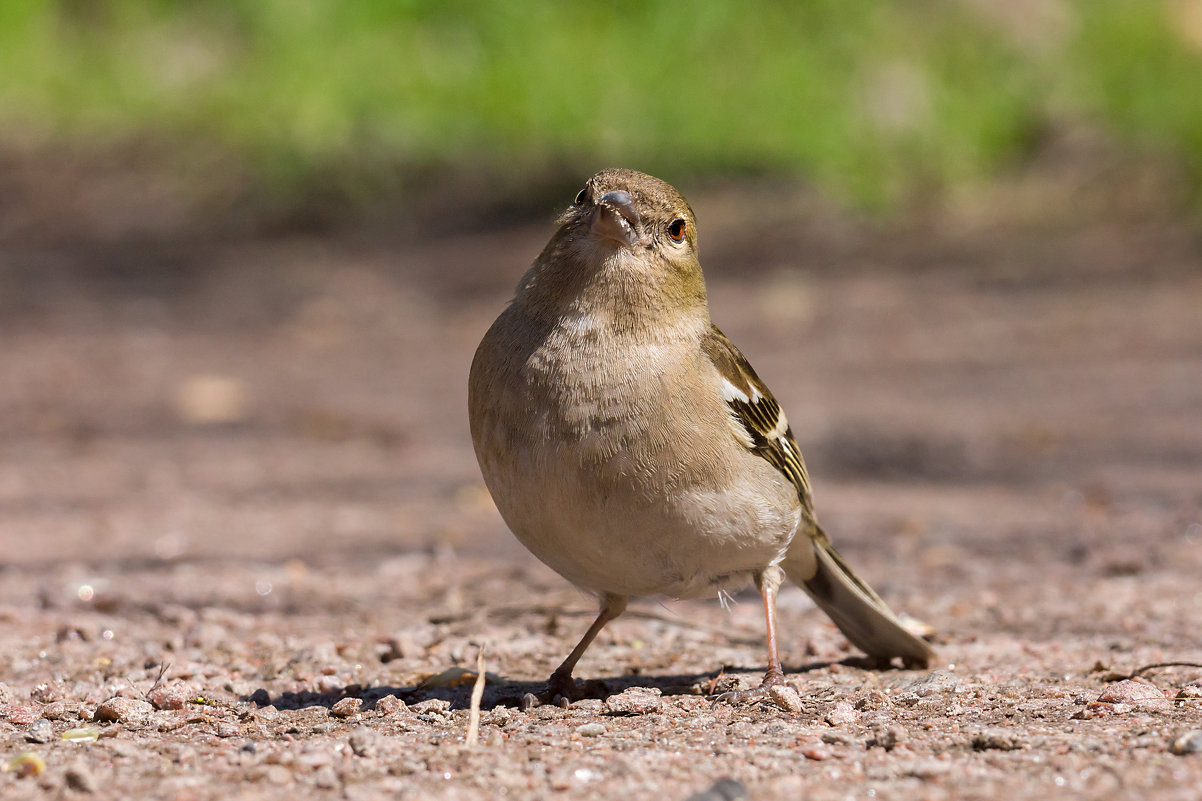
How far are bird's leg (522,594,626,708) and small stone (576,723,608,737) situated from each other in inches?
14.8

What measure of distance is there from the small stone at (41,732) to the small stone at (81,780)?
545 millimetres

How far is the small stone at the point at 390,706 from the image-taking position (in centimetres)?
380

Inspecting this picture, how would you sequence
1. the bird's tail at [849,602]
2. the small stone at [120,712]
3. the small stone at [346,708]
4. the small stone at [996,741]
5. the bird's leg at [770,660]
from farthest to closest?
1. the bird's tail at [849,602]
2. the bird's leg at [770,660]
3. the small stone at [346,708]
4. the small stone at [120,712]
5. the small stone at [996,741]

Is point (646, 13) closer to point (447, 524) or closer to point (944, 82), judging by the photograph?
point (944, 82)

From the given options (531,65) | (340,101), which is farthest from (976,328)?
(340,101)

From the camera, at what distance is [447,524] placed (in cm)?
718

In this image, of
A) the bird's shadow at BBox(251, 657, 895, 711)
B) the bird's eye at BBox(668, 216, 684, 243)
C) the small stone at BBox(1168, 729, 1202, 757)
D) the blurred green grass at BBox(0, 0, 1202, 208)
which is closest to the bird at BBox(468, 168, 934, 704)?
the bird's eye at BBox(668, 216, 684, 243)

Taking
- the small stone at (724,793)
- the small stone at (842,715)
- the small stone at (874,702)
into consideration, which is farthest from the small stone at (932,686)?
the small stone at (724,793)

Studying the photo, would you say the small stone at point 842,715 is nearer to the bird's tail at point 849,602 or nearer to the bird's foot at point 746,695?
the bird's foot at point 746,695

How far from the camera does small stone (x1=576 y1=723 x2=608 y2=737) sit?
3.46 metres

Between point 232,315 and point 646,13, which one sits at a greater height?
point 646,13

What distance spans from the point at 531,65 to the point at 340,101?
6.64ft

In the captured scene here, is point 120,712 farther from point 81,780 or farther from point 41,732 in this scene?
point 81,780

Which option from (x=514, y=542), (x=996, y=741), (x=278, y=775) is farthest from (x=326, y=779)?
(x=514, y=542)
